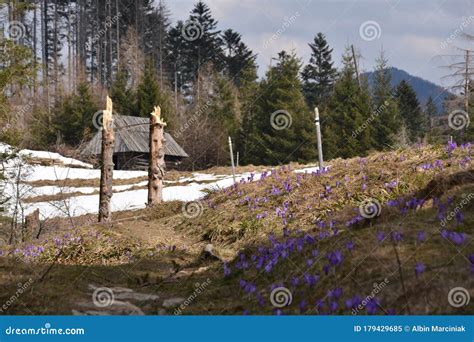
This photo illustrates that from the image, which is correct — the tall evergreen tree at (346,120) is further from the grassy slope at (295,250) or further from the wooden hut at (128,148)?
the grassy slope at (295,250)

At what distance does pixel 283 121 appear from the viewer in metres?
38.5

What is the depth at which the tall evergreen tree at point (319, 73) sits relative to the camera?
61031 millimetres

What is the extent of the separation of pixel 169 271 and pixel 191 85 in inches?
2355

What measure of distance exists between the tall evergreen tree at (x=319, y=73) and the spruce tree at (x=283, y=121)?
20810 mm

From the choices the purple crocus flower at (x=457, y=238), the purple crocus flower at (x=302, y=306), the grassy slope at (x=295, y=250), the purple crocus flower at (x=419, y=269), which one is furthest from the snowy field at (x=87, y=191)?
the purple crocus flower at (x=419, y=269)

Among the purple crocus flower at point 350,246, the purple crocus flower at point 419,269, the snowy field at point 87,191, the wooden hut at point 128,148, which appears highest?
the wooden hut at point 128,148

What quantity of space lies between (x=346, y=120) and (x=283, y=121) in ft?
15.9

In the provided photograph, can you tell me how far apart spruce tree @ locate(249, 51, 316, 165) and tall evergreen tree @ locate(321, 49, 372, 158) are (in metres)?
1.40

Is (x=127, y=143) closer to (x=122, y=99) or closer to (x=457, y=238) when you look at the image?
(x=122, y=99)

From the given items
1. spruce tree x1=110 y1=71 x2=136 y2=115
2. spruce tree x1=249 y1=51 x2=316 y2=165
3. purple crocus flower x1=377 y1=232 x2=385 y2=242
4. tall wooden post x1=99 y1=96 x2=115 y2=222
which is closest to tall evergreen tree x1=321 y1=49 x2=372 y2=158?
spruce tree x1=249 y1=51 x2=316 y2=165

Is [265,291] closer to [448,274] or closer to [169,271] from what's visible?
[448,274]

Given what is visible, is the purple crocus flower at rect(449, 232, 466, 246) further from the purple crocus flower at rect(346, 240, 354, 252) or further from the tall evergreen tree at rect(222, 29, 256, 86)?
the tall evergreen tree at rect(222, 29, 256, 86)

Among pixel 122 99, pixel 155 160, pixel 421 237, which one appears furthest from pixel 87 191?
pixel 122 99

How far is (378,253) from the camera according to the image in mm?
4496
